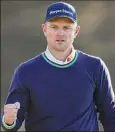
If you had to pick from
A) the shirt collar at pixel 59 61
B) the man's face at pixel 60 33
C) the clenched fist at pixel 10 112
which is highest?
the man's face at pixel 60 33

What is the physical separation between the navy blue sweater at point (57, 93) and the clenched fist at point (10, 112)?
65mm

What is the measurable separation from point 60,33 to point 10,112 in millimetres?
497

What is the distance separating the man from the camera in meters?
3.48

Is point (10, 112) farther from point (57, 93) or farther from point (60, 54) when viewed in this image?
point (60, 54)

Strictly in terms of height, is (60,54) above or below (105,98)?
above

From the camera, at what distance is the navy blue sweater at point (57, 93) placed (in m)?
3.48

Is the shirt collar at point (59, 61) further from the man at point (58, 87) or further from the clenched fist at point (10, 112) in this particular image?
the clenched fist at point (10, 112)

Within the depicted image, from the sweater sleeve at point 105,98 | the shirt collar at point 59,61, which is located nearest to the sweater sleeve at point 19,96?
the shirt collar at point 59,61

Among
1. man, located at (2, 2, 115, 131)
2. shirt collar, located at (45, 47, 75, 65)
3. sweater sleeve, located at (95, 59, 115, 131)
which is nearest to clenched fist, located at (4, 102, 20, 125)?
man, located at (2, 2, 115, 131)

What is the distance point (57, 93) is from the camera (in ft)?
11.4

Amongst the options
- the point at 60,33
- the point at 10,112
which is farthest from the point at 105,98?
the point at 10,112

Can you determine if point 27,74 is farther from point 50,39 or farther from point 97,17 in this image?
point 97,17

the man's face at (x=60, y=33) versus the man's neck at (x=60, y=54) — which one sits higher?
the man's face at (x=60, y=33)

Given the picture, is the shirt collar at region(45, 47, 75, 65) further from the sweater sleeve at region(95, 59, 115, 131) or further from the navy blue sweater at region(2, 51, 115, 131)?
the sweater sleeve at region(95, 59, 115, 131)
